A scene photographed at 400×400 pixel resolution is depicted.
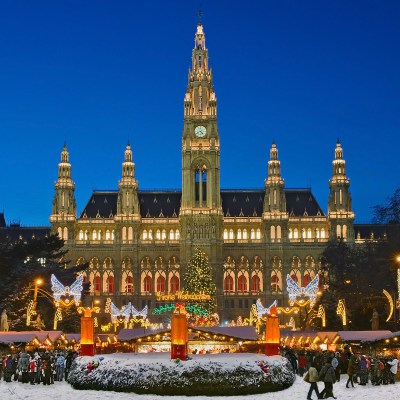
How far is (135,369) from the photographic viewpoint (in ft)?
108

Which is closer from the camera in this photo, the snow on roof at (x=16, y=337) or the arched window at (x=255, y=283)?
the snow on roof at (x=16, y=337)

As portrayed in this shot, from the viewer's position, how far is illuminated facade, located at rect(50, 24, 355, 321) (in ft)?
392

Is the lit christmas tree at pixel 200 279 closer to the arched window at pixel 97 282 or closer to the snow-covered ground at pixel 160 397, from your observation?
the arched window at pixel 97 282

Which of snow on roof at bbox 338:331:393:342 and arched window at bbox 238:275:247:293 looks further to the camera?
arched window at bbox 238:275:247:293

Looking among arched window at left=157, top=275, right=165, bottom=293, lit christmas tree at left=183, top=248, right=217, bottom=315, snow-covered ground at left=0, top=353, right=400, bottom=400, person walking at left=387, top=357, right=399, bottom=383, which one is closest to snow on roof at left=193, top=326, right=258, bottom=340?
person walking at left=387, top=357, right=399, bottom=383

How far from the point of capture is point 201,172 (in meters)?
122

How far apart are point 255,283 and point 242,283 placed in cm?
184

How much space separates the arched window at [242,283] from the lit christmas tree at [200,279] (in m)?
7.67

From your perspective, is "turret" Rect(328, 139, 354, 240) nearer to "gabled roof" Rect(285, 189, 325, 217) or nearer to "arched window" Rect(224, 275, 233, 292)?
"gabled roof" Rect(285, 189, 325, 217)

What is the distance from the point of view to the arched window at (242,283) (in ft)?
396

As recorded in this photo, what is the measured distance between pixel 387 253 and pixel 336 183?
54.0 m

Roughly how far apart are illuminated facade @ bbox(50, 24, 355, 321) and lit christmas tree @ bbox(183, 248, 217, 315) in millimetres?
5377

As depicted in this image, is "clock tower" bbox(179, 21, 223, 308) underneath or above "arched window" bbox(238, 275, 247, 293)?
above

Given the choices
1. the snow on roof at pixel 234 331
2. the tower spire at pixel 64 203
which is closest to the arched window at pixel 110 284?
the tower spire at pixel 64 203
